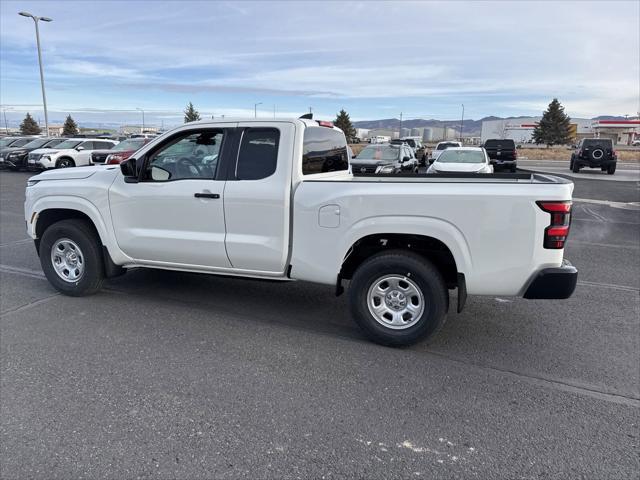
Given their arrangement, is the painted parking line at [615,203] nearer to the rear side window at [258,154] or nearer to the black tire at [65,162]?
the rear side window at [258,154]

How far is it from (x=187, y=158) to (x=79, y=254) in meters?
1.70

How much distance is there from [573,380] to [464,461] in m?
1.46

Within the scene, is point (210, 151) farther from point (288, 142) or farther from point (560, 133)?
point (560, 133)

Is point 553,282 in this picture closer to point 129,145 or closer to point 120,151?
point 120,151

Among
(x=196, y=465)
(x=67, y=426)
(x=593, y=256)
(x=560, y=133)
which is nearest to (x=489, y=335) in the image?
(x=196, y=465)

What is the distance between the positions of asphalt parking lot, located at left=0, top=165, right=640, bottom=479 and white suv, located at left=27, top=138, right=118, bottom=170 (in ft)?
60.2

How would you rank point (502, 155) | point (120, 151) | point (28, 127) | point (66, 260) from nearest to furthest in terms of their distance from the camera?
point (66, 260) < point (120, 151) < point (502, 155) < point (28, 127)

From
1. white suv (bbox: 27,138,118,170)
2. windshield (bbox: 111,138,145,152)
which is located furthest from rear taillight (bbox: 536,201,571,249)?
white suv (bbox: 27,138,118,170)

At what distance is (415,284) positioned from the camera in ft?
13.7

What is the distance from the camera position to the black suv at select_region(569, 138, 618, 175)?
2599 cm

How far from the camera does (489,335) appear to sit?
15.2ft

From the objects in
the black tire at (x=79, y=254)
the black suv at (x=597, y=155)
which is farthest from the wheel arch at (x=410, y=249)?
the black suv at (x=597, y=155)

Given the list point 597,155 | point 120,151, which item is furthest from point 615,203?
point 120,151

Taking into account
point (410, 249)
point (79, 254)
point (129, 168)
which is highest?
point (129, 168)
